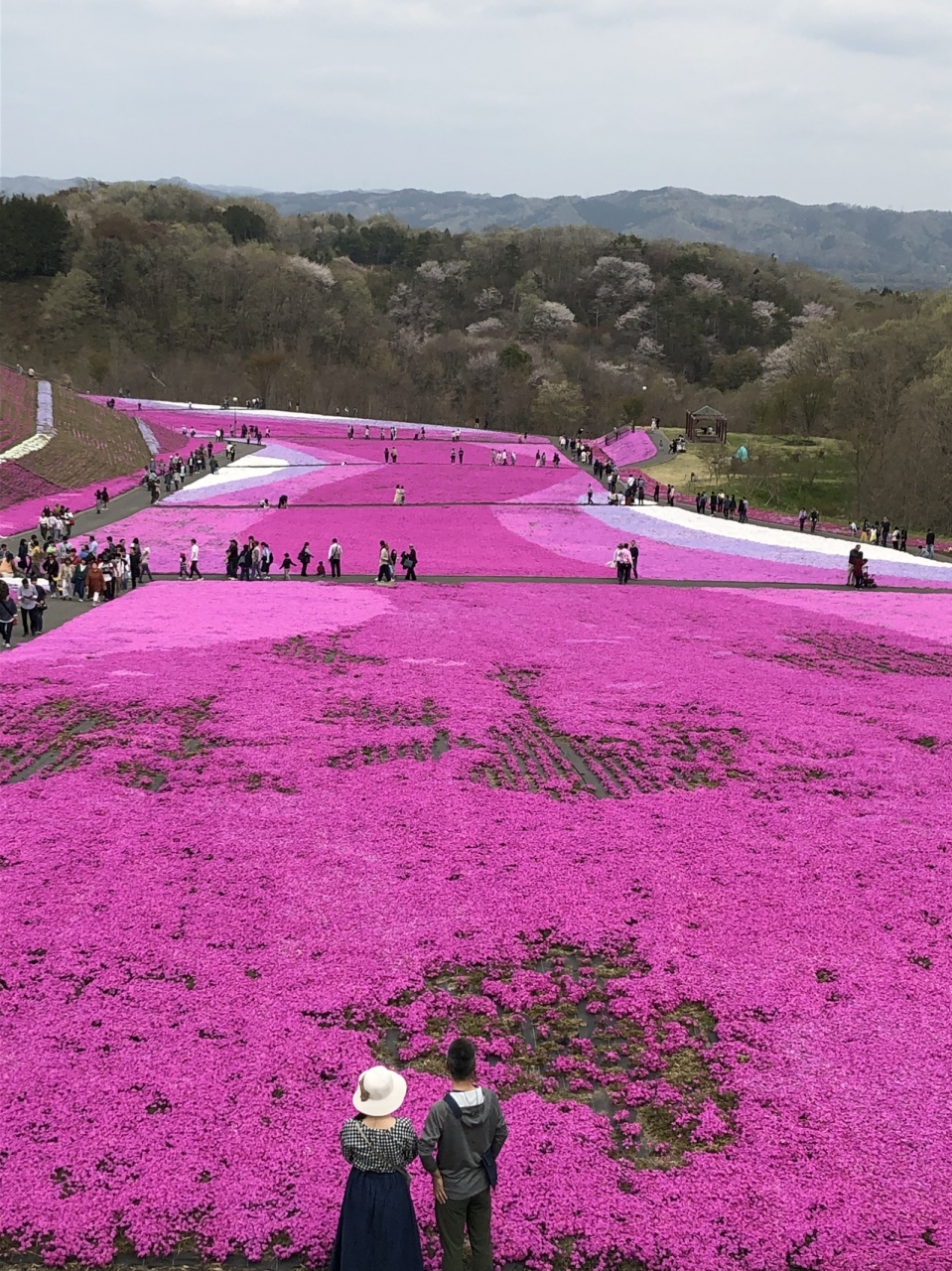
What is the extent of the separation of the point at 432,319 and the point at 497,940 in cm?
15096

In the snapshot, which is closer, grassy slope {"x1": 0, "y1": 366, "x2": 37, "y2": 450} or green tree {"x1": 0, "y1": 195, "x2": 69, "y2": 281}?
grassy slope {"x1": 0, "y1": 366, "x2": 37, "y2": 450}

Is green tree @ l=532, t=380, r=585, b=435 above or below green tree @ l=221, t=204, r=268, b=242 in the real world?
below

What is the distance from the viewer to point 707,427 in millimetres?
84250

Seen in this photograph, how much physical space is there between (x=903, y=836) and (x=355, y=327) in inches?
5404

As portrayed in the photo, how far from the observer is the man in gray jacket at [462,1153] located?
21.6ft

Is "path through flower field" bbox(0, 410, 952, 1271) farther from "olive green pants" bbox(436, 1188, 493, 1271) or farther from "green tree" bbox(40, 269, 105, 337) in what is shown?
"green tree" bbox(40, 269, 105, 337)

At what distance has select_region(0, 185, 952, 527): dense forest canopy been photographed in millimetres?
112562

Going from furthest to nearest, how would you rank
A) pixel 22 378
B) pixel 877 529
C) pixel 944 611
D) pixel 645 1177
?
1. pixel 22 378
2. pixel 877 529
3. pixel 944 611
4. pixel 645 1177

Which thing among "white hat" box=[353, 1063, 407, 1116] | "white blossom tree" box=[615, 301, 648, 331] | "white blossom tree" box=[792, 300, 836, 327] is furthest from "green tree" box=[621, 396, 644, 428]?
"white hat" box=[353, 1063, 407, 1116]

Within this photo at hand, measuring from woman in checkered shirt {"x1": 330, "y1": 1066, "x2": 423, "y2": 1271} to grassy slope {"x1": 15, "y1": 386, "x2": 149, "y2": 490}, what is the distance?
55.6 metres

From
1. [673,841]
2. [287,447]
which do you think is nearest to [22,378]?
[287,447]

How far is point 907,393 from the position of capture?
76438mm

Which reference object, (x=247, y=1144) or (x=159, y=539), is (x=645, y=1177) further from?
(x=159, y=539)

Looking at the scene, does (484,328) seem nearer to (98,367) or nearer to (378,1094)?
(98,367)
